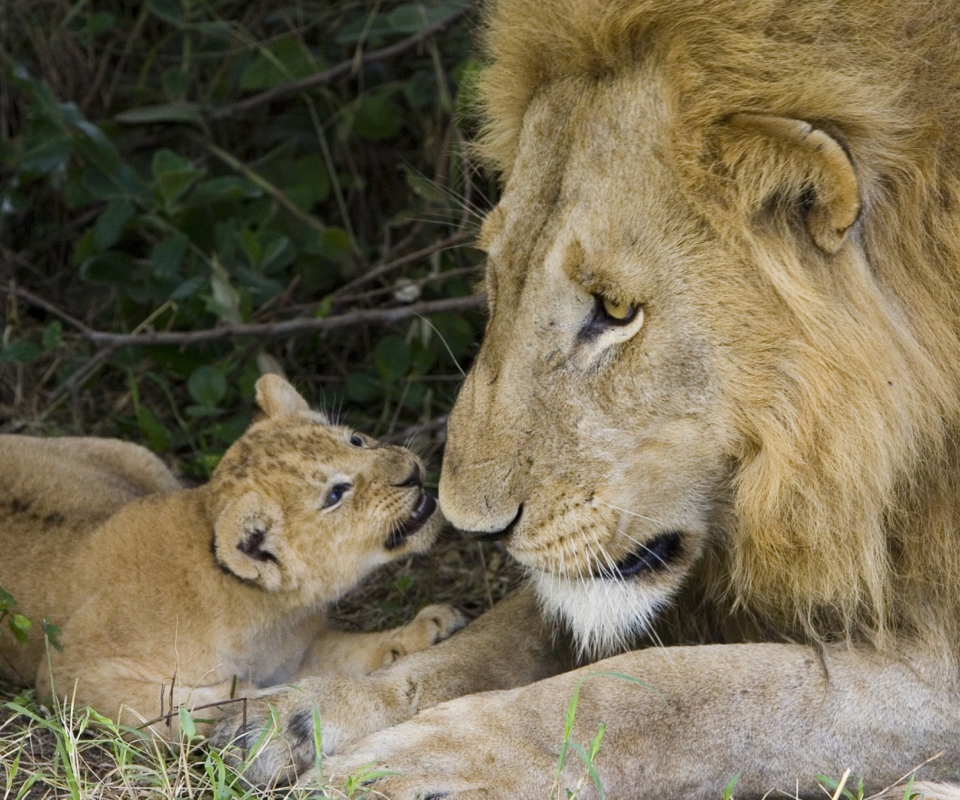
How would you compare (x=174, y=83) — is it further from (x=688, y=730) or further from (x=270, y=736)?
(x=688, y=730)

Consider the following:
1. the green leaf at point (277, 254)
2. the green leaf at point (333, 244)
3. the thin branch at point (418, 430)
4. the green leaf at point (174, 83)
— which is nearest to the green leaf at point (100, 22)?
the green leaf at point (174, 83)

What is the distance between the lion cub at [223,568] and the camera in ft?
9.66

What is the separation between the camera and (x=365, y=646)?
10.9ft

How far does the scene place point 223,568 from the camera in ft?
9.71

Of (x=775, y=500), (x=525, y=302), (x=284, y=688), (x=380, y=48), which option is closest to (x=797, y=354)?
(x=775, y=500)

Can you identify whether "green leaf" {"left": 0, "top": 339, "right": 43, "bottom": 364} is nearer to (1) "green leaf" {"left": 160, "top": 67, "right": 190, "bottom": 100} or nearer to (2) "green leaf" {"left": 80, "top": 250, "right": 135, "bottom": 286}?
(2) "green leaf" {"left": 80, "top": 250, "right": 135, "bottom": 286}

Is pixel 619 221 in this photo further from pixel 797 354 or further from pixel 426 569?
pixel 426 569

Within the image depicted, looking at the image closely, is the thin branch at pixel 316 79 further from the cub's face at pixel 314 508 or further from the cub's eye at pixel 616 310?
the cub's eye at pixel 616 310

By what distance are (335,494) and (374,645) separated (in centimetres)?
48

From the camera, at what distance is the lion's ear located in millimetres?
3273

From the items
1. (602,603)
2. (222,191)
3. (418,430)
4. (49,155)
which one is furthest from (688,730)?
(49,155)

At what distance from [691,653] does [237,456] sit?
1.11 m

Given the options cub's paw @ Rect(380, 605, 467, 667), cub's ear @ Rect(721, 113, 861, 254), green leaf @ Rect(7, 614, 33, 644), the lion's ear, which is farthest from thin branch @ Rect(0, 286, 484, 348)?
cub's ear @ Rect(721, 113, 861, 254)

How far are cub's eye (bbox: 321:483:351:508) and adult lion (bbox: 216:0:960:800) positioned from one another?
0.44 meters
